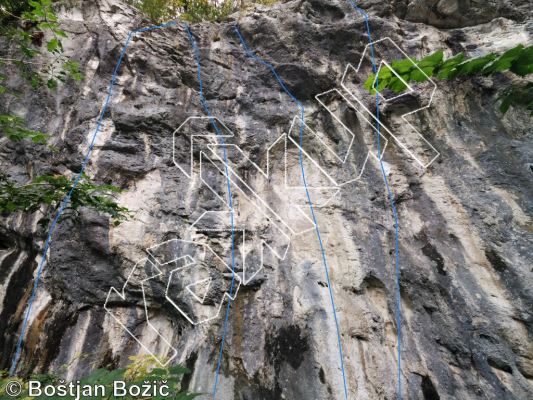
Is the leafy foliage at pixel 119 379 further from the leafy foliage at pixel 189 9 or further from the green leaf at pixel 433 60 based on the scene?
the leafy foliage at pixel 189 9

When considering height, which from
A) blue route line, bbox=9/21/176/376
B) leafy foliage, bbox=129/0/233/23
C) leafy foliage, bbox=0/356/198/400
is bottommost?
leafy foliage, bbox=0/356/198/400

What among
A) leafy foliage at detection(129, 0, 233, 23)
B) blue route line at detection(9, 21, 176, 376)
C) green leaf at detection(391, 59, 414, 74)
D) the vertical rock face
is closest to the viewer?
green leaf at detection(391, 59, 414, 74)

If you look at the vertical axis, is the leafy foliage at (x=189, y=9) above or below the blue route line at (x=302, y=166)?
above

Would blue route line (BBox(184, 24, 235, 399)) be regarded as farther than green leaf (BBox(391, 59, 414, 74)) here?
Yes

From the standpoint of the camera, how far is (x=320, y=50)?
5.21 metres

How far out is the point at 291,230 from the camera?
4.04m

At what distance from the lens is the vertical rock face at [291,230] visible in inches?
124

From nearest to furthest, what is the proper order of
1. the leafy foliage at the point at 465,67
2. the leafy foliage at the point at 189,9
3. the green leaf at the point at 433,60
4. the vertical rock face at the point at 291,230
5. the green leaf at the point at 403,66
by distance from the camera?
the leafy foliage at the point at 465,67
the green leaf at the point at 433,60
the green leaf at the point at 403,66
the vertical rock face at the point at 291,230
the leafy foliage at the point at 189,9

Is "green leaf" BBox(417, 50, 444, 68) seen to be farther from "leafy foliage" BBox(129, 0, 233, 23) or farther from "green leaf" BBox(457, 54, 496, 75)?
"leafy foliage" BBox(129, 0, 233, 23)

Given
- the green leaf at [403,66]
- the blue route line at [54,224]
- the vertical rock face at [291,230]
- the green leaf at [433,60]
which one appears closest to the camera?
the green leaf at [433,60]

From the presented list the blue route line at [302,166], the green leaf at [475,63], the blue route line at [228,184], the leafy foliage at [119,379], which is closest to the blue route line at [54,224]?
the leafy foliage at [119,379]

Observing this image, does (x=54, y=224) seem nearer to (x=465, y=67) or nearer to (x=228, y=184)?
(x=228, y=184)

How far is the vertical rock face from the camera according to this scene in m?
3.14

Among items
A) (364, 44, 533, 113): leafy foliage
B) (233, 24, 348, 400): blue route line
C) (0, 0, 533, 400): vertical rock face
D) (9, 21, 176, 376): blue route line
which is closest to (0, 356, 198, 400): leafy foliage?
(9, 21, 176, 376): blue route line
